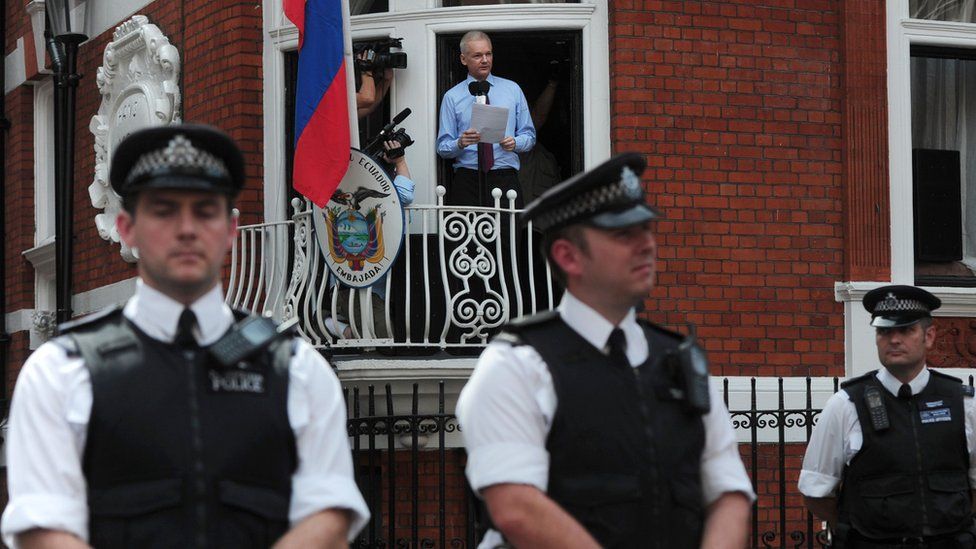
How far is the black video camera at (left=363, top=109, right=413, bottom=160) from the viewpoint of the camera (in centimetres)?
1031

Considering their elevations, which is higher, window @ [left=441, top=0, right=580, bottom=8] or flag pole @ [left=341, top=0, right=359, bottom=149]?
window @ [left=441, top=0, right=580, bottom=8]

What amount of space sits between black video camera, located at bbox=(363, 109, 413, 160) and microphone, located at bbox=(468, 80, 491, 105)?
45 cm

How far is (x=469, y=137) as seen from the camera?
1020 centimetres

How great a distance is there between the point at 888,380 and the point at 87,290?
823cm

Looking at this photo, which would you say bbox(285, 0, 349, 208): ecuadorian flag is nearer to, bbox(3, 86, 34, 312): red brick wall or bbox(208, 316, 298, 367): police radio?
bbox(208, 316, 298, 367): police radio

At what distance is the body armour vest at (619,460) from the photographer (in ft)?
13.6

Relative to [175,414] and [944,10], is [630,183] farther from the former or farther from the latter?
[944,10]

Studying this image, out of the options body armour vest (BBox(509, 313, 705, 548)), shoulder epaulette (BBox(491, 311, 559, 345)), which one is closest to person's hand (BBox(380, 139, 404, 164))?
shoulder epaulette (BBox(491, 311, 559, 345))

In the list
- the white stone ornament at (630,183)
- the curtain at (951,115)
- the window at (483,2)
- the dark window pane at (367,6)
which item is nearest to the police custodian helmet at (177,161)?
the white stone ornament at (630,183)

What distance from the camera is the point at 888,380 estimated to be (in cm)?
743

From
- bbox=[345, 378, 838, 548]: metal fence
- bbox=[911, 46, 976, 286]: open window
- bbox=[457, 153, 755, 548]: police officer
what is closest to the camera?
bbox=[457, 153, 755, 548]: police officer

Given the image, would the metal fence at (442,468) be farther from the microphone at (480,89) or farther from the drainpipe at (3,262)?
the drainpipe at (3,262)

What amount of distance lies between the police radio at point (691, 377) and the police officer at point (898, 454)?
10.4 feet

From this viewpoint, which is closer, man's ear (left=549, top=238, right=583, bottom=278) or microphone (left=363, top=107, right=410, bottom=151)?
man's ear (left=549, top=238, right=583, bottom=278)
